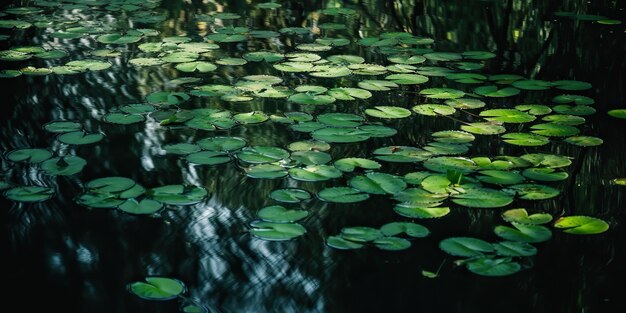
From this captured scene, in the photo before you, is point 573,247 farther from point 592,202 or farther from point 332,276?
point 332,276

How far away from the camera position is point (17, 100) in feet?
9.39

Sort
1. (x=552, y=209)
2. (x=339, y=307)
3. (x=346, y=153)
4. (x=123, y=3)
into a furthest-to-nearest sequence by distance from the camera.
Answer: (x=123, y=3) → (x=346, y=153) → (x=552, y=209) → (x=339, y=307)

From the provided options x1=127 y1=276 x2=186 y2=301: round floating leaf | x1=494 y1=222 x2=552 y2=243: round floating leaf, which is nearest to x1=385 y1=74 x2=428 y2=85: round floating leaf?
x1=494 y1=222 x2=552 y2=243: round floating leaf

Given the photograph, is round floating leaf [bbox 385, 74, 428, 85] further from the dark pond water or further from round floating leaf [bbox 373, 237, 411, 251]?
round floating leaf [bbox 373, 237, 411, 251]

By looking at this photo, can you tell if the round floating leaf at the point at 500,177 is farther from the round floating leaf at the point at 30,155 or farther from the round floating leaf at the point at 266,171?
the round floating leaf at the point at 30,155

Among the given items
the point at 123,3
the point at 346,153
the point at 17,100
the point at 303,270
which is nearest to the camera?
the point at 303,270

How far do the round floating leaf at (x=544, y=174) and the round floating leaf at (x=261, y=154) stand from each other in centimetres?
66

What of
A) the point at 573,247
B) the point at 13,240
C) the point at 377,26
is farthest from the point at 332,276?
the point at 377,26

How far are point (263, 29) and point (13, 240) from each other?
207 cm

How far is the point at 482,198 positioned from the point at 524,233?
170mm

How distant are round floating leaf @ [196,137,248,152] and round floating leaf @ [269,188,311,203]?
327mm

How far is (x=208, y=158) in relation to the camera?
7.66 ft

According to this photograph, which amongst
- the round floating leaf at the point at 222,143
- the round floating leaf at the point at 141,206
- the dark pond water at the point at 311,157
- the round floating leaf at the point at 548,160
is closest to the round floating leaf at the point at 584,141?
the dark pond water at the point at 311,157

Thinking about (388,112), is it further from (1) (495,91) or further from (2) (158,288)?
(2) (158,288)
